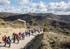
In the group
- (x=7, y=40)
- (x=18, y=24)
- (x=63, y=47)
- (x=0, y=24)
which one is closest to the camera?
(x=63, y=47)

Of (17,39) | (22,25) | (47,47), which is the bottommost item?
(22,25)

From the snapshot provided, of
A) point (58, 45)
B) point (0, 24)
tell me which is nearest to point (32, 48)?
point (58, 45)

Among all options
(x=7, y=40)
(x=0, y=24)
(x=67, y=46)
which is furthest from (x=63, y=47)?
(x=0, y=24)

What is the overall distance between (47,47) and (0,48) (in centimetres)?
773

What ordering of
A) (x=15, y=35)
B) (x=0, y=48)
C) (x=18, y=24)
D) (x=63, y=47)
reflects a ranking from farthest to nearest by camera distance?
(x=18, y=24)
(x=15, y=35)
(x=0, y=48)
(x=63, y=47)

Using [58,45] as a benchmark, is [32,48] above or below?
below

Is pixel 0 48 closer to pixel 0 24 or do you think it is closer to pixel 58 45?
pixel 58 45

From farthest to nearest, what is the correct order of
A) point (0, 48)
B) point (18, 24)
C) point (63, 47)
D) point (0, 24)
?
point (18, 24), point (0, 24), point (0, 48), point (63, 47)

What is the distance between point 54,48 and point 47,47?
77cm

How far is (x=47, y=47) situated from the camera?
23.9m

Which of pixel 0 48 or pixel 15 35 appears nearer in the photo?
pixel 0 48

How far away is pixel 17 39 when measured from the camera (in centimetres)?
3812

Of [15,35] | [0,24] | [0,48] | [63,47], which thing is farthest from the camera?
[0,24]

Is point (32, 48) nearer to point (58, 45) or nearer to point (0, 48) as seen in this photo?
point (0, 48)
